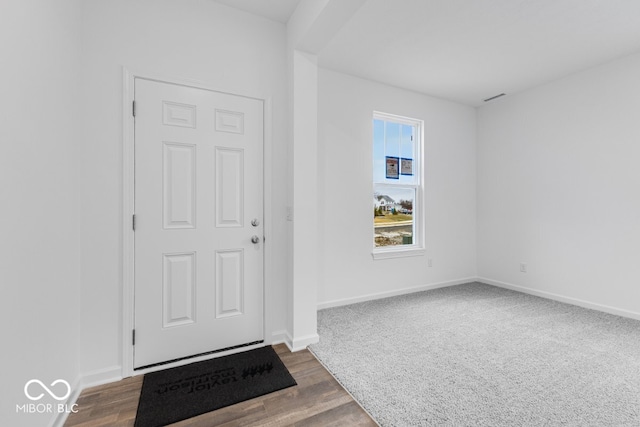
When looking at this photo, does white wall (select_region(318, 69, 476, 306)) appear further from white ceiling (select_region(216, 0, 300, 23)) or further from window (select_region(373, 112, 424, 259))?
white ceiling (select_region(216, 0, 300, 23))

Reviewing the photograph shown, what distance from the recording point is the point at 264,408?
1682mm

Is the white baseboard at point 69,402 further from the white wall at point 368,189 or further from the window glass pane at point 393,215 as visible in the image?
the window glass pane at point 393,215

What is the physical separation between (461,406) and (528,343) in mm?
1253

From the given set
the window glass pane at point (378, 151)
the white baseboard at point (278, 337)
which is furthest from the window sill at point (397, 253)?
the white baseboard at point (278, 337)

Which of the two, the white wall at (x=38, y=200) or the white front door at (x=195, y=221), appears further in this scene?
the white front door at (x=195, y=221)

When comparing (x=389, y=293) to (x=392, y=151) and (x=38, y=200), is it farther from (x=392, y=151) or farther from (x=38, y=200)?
(x=38, y=200)

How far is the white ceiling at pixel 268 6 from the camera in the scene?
225cm

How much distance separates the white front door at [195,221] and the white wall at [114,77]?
0.12 meters

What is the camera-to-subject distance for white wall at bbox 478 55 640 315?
309cm

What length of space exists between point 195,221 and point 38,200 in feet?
2.95

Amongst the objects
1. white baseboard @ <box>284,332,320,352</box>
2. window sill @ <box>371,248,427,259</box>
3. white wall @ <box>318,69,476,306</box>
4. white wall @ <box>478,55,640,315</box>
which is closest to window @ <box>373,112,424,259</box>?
window sill @ <box>371,248,427,259</box>

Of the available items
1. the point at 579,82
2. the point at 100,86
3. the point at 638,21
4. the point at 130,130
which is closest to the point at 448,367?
the point at 130,130

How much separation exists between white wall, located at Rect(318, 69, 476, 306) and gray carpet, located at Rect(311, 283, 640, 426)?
46 cm

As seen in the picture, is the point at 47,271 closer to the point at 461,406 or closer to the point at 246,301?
the point at 246,301
